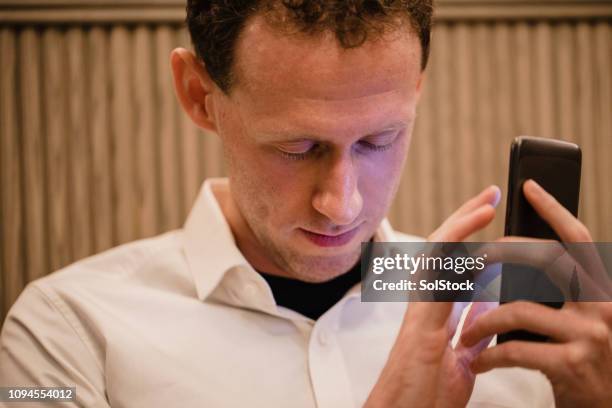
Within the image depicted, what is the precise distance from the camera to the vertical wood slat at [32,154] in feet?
5.87

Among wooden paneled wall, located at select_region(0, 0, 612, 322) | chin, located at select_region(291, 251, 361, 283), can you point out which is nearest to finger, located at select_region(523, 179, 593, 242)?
chin, located at select_region(291, 251, 361, 283)

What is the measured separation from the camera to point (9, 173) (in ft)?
5.87

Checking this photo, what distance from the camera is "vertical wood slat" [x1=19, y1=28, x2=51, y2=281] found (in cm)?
179

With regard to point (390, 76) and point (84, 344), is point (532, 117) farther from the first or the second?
point (84, 344)

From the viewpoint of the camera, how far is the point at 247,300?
1005 millimetres

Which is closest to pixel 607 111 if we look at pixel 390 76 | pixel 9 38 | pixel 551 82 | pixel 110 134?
pixel 551 82

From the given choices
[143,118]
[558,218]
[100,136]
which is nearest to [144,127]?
[143,118]

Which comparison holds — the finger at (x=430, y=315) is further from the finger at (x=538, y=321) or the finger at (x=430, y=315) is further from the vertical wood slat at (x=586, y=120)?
the vertical wood slat at (x=586, y=120)

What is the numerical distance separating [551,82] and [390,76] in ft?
4.36

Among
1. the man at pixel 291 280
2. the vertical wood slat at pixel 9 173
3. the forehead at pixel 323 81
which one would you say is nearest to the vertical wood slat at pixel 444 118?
the man at pixel 291 280

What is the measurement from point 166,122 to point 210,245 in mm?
856

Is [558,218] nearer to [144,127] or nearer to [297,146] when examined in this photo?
[297,146]

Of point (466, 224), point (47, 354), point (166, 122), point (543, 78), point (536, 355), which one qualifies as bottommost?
point (47, 354)

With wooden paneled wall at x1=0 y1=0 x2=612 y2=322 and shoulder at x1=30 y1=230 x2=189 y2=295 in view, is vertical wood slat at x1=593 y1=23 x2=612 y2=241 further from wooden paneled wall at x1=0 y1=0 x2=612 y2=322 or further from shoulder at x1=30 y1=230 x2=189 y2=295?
shoulder at x1=30 y1=230 x2=189 y2=295
